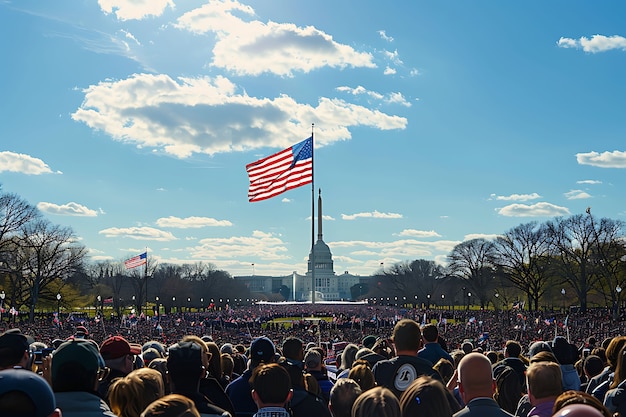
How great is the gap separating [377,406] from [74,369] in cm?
210

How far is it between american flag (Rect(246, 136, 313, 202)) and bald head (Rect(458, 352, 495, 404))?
27753 millimetres

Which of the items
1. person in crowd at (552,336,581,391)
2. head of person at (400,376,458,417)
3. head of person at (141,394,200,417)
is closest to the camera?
head of person at (141,394,200,417)

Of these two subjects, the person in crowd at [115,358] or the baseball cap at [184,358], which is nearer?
the baseball cap at [184,358]

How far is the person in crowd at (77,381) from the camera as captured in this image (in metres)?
4.09

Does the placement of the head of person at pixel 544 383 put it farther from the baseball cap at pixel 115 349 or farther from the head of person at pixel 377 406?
the baseball cap at pixel 115 349

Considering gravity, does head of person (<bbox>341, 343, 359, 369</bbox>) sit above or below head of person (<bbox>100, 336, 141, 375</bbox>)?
below

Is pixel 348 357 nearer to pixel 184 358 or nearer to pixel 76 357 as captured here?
pixel 184 358

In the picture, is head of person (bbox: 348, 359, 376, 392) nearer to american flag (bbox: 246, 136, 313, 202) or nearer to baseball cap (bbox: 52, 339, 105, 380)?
baseball cap (bbox: 52, 339, 105, 380)

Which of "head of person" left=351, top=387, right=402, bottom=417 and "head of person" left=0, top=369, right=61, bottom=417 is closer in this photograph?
"head of person" left=0, top=369, right=61, bottom=417

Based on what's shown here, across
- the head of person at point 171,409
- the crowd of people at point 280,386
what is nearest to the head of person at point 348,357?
the crowd of people at point 280,386

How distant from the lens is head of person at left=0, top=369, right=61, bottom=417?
300 cm

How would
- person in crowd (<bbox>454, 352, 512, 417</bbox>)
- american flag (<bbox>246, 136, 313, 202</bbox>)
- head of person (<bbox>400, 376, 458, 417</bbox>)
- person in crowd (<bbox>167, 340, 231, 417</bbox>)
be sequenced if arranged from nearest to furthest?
head of person (<bbox>400, 376, 458, 417</bbox>), person in crowd (<bbox>454, 352, 512, 417</bbox>), person in crowd (<bbox>167, 340, 231, 417</bbox>), american flag (<bbox>246, 136, 313, 202</bbox>)

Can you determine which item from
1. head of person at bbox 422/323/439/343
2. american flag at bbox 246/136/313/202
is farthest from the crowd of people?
american flag at bbox 246/136/313/202

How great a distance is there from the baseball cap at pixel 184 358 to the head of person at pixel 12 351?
5.30ft
